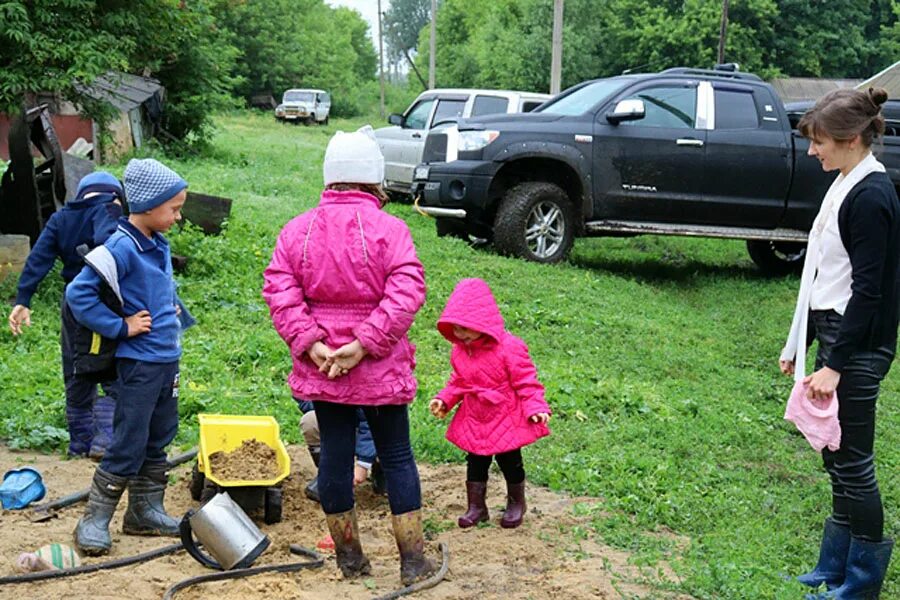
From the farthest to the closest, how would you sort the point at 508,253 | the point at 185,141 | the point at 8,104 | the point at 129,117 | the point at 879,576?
the point at 185,141 → the point at 129,117 → the point at 508,253 → the point at 8,104 → the point at 879,576

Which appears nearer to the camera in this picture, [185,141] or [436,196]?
[436,196]

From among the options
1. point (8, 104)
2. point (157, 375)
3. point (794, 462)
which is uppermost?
point (8, 104)

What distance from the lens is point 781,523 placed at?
Answer: 544 centimetres

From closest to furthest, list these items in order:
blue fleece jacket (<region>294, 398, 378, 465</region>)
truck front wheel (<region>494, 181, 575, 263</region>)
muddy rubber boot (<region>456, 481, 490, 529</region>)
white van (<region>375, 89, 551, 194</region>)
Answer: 1. muddy rubber boot (<region>456, 481, 490, 529</region>)
2. blue fleece jacket (<region>294, 398, 378, 465</region>)
3. truck front wheel (<region>494, 181, 575, 263</region>)
4. white van (<region>375, 89, 551, 194</region>)

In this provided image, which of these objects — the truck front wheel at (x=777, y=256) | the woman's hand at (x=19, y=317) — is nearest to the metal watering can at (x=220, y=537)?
the woman's hand at (x=19, y=317)

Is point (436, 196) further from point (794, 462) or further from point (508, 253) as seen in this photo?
point (794, 462)

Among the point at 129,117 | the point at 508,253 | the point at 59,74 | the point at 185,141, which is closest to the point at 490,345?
the point at 59,74

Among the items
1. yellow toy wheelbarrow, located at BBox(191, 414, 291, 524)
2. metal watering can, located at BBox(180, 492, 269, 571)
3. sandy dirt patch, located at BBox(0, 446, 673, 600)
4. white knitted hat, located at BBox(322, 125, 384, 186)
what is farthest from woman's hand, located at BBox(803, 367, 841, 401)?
yellow toy wheelbarrow, located at BBox(191, 414, 291, 524)

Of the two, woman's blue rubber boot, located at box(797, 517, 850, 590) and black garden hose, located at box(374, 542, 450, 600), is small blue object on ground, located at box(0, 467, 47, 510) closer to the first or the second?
black garden hose, located at box(374, 542, 450, 600)

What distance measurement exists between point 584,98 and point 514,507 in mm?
8202

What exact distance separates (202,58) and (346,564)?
22.0 metres

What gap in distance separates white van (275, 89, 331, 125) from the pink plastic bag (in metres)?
50.1

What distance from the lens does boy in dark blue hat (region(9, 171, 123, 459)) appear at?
5.94 meters

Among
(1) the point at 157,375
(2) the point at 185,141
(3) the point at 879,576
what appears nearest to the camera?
(3) the point at 879,576
